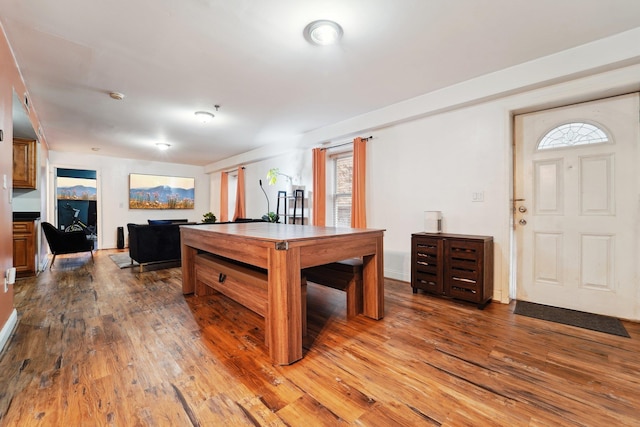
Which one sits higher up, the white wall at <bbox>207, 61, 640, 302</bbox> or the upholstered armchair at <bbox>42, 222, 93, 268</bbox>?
the white wall at <bbox>207, 61, 640, 302</bbox>

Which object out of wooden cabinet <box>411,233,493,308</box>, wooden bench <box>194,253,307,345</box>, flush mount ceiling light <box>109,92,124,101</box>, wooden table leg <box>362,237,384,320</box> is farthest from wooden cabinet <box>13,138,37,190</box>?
wooden cabinet <box>411,233,493,308</box>

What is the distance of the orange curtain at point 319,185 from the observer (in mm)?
4742

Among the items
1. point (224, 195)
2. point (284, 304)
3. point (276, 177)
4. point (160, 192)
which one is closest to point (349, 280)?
point (284, 304)

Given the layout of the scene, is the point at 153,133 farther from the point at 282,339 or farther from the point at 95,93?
the point at 282,339

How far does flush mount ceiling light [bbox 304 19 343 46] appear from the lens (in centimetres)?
204

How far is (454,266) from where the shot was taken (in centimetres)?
286

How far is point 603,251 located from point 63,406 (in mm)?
4130

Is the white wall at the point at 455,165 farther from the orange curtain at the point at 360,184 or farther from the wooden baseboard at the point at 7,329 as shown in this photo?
the wooden baseboard at the point at 7,329

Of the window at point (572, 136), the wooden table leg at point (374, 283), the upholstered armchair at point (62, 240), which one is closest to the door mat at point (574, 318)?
the wooden table leg at point (374, 283)

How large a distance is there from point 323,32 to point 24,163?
4.71 meters

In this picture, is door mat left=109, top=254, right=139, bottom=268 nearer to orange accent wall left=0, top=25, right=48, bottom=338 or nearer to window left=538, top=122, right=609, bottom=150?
orange accent wall left=0, top=25, right=48, bottom=338

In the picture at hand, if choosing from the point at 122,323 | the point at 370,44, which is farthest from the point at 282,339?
the point at 370,44

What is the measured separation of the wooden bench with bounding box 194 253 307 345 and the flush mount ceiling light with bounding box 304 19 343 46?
1.90m

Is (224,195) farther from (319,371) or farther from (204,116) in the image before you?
(319,371)
